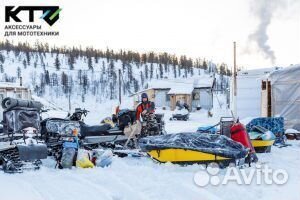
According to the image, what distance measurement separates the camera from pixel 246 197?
4688mm

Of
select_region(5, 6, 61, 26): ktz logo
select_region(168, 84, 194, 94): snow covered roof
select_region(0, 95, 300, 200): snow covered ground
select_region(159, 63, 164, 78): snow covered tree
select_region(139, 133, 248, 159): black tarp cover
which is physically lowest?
select_region(0, 95, 300, 200): snow covered ground

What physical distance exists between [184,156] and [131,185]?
1.61m

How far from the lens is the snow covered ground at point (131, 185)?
4.80 metres

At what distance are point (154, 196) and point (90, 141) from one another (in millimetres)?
4372

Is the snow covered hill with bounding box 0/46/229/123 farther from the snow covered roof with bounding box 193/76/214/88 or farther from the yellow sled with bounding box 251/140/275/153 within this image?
the yellow sled with bounding box 251/140/275/153

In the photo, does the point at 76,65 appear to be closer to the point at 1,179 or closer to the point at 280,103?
the point at 280,103

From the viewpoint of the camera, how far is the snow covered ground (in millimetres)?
4797

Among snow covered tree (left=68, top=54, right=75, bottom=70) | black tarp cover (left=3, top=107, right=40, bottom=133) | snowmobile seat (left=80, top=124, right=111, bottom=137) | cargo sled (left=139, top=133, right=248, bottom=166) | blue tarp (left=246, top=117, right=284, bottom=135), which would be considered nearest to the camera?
cargo sled (left=139, top=133, right=248, bottom=166)

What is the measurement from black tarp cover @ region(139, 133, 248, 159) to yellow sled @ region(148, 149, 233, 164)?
0.05m

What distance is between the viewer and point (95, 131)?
360 inches

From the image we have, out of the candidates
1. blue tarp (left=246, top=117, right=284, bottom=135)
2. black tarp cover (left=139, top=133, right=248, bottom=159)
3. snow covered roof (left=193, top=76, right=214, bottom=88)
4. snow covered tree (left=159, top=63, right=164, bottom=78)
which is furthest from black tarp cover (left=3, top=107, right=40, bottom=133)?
snow covered tree (left=159, top=63, right=164, bottom=78)

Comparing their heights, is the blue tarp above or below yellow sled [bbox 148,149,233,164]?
above

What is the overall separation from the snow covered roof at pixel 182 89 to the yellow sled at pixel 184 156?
34.8m

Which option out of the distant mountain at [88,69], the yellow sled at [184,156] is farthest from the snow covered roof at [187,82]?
the yellow sled at [184,156]
